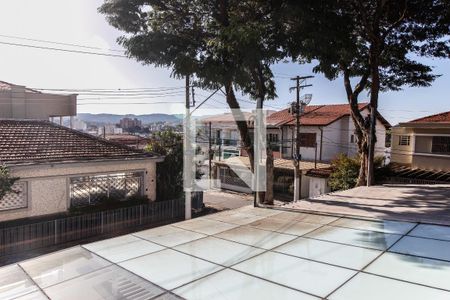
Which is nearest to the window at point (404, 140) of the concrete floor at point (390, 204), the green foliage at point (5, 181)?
the concrete floor at point (390, 204)

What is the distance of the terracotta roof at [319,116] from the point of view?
2759cm

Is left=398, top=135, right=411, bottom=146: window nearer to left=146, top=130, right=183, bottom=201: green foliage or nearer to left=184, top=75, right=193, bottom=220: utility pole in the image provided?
left=146, top=130, right=183, bottom=201: green foliage

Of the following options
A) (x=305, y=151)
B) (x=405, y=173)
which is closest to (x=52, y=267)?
(x=405, y=173)

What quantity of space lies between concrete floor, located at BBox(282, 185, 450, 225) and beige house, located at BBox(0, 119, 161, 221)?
9.07m

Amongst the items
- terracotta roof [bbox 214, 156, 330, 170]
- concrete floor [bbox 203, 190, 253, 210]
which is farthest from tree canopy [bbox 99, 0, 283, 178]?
terracotta roof [bbox 214, 156, 330, 170]

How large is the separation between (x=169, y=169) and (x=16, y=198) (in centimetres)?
696

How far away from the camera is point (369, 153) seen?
50.5ft

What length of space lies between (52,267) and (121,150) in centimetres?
1223

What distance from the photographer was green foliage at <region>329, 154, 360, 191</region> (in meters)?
19.8

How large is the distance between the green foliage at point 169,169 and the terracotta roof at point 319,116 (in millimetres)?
12906

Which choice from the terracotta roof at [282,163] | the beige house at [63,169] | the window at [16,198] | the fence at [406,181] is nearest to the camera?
the window at [16,198]

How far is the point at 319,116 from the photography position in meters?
28.9

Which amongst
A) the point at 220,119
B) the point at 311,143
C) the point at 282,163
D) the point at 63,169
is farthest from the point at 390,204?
the point at 220,119

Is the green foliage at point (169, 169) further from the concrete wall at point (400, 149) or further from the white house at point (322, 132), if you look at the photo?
the concrete wall at point (400, 149)
